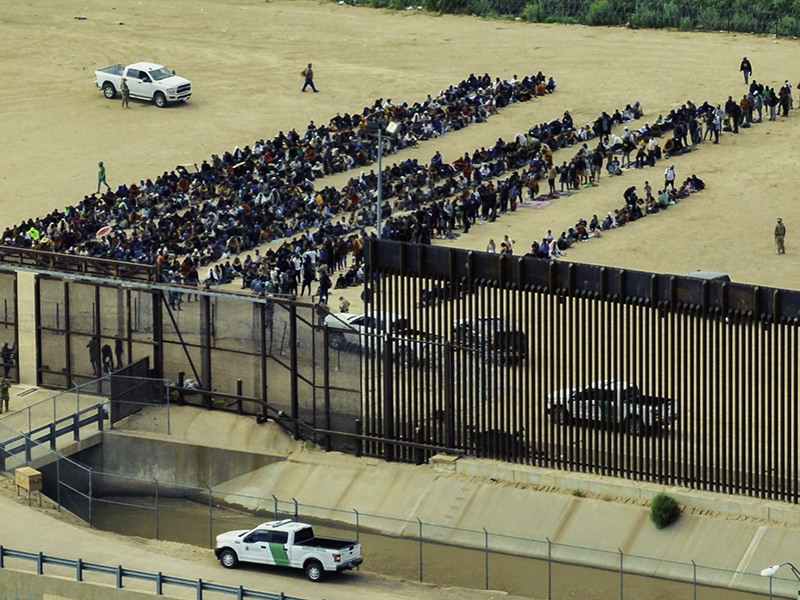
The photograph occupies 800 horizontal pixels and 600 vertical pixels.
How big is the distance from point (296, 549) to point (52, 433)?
1213cm

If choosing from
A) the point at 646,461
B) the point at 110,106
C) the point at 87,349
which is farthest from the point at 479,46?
the point at 646,461

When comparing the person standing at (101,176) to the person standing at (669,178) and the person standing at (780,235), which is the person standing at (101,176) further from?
the person standing at (780,235)

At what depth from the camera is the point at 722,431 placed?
166 ft

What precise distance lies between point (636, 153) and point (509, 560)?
33514mm

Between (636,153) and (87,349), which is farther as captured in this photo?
(636,153)

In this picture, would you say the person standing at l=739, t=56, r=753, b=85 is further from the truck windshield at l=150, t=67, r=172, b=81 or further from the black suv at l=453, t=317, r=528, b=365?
the black suv at l=453, t=317, r=528, b=365

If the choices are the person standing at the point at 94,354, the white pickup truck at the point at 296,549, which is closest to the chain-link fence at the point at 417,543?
the person standing at the point at 94,354

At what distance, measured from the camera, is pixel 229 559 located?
47.8m

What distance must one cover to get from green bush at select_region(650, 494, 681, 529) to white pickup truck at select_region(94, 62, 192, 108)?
47057mm

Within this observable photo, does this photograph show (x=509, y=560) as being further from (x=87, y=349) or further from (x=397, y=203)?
(x=397, y=203)

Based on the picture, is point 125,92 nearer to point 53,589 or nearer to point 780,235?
point 780,235

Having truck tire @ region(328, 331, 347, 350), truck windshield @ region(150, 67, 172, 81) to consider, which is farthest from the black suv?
truck windshield @ region(150, 67, 172, 81)

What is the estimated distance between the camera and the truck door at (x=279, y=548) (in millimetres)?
46781

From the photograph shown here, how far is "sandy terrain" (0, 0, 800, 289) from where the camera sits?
74.1 m
